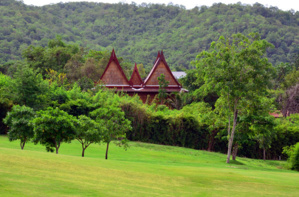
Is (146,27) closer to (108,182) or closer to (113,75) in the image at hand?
(113,75)

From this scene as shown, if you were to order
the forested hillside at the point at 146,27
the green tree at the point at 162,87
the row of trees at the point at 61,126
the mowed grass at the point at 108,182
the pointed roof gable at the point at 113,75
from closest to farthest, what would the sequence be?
1. the mowed grass at the point at 108,182
2. the row of trees at the point at 61,126
3. the green tree at the point at 162,87
4. the pointed roof gable at the point at 113,75
5. the forested hillside at the point at 146,27

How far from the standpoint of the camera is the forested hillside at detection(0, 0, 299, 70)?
112 m

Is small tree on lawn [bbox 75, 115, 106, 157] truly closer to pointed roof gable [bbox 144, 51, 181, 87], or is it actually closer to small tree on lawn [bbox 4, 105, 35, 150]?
small tree on lawn [bbox 4, 105, 35, 150]

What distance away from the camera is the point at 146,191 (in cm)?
952

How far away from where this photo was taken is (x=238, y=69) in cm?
2594

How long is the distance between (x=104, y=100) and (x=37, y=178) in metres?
26.7

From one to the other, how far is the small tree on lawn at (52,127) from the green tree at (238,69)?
11.0 meters

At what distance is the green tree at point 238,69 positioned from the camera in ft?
84.9

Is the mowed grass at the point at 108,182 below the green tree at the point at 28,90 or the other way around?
below

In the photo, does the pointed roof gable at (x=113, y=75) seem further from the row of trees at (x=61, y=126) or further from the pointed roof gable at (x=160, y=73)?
the row of trees at (x=61, y=126)

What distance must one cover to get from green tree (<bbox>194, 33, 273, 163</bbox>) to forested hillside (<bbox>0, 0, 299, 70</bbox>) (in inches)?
2796

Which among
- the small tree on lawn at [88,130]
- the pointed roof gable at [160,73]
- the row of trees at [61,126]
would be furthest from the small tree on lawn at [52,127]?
the pointed roof gable at [160,73]

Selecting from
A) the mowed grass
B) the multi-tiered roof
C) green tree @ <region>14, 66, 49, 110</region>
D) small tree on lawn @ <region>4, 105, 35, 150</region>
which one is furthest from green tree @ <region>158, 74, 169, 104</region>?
the mowed grass

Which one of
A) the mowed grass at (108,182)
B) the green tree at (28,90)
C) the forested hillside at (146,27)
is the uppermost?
the forested hillside at (146,27)
